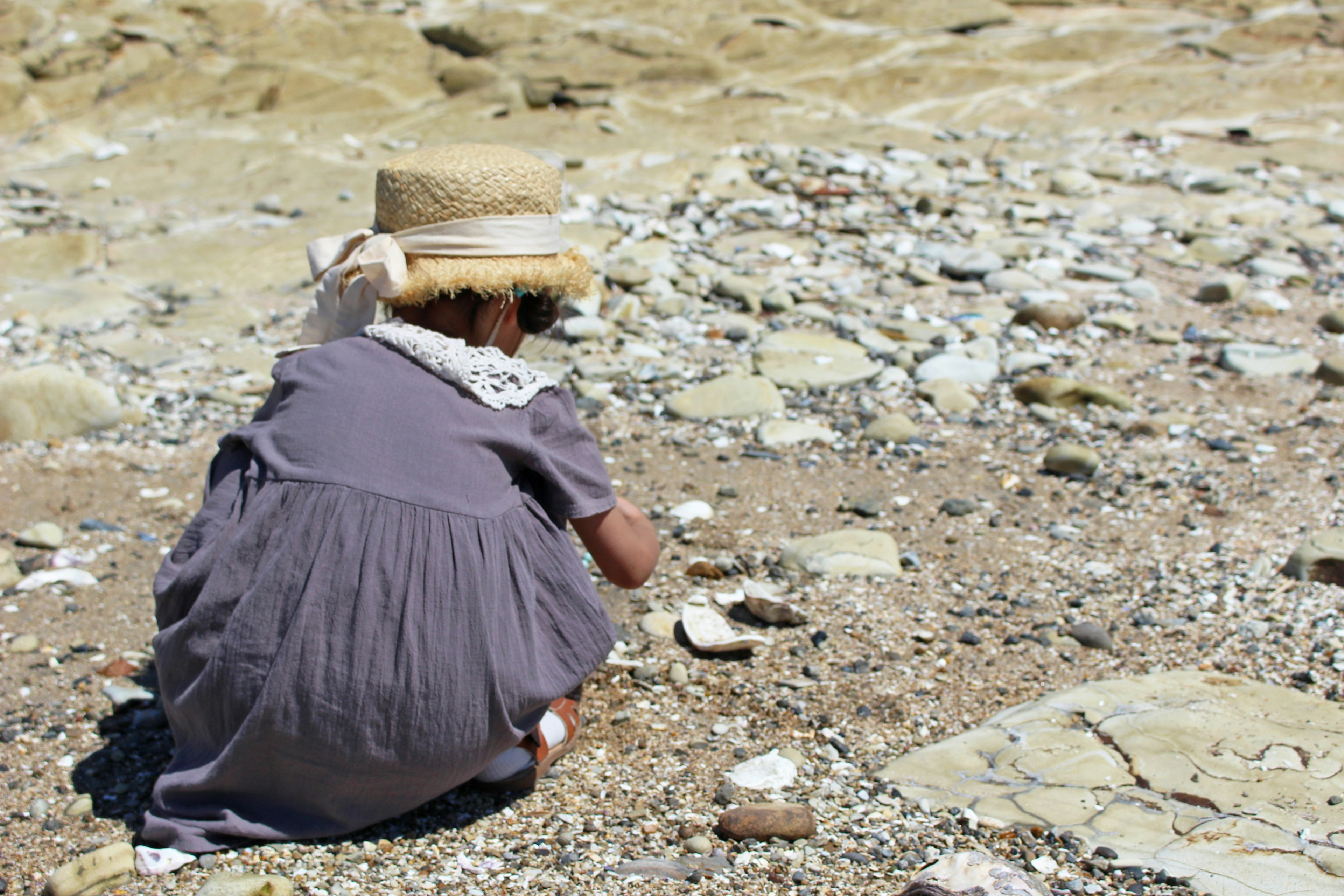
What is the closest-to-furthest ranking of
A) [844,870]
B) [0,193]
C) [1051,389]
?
1. [844,870]
2. [1051,389]
3. [0,193]

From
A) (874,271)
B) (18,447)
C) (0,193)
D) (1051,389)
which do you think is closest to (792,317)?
(874,271)

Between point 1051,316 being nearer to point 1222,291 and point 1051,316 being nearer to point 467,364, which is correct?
point 1222,291

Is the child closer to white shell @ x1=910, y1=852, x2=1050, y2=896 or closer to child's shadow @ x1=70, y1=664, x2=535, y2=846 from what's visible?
child's shadow @ x1=70, y1=664, x2=535, y2=846

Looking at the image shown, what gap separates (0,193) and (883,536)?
6.22m

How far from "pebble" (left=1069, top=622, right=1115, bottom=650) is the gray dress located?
4.79ft

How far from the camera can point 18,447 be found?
12.8ft

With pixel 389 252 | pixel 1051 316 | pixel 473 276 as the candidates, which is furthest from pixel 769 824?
pixel 1051 316

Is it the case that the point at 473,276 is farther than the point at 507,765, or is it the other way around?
the point at 507,765

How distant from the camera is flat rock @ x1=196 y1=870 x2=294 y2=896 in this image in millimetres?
1854

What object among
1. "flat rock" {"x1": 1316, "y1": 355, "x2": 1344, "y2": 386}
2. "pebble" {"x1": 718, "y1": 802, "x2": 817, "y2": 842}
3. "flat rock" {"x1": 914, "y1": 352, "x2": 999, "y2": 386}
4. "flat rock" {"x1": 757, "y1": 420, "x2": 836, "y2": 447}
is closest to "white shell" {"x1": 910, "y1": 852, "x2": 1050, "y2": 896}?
"pebble" {"x1": 718, "y1": 802, "x2": 817, "y2": 842}

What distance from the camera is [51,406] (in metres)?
4.02

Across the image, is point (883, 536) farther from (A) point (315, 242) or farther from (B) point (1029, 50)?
(B) point (1029, 50)

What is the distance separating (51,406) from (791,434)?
2718mm

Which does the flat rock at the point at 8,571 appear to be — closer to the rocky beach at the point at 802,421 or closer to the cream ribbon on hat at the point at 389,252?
the rocky beach at the point at 802,421
